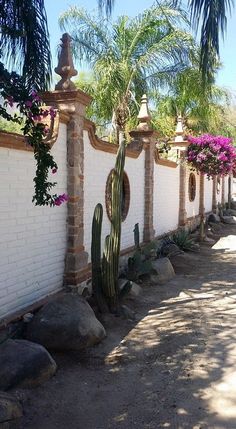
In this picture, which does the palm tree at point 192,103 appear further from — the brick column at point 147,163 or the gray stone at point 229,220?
the gray stone at point 229,220

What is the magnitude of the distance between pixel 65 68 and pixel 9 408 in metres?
4.41

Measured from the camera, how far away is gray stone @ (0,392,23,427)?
3430 millimetres

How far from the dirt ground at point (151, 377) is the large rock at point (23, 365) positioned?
11 centimetres

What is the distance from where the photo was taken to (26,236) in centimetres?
547

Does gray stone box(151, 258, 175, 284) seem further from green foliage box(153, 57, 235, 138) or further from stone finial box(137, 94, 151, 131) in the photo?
green foliage box(153, 57, 235, 138)

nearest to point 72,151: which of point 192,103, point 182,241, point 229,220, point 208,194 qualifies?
point 182,241

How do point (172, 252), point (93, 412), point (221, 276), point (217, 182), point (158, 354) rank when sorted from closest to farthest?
point (93, 412) → point (158, 354) → point (221, 276) → point (172, 252) → point (217, 182)

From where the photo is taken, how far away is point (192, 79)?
13.6 metres

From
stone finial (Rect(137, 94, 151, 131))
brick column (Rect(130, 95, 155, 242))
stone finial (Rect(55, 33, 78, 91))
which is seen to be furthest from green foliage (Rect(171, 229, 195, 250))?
stone finial (Rect(55, 33, 78, 91))

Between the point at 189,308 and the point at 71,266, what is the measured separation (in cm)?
184

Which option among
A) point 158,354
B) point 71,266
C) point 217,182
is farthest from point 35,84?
point 217,182

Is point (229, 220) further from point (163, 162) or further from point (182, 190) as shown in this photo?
point (163, 162)

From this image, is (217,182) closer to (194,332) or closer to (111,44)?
(111,44)

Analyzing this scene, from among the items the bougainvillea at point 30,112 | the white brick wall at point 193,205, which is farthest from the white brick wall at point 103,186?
the white brick wall at point 193,205
